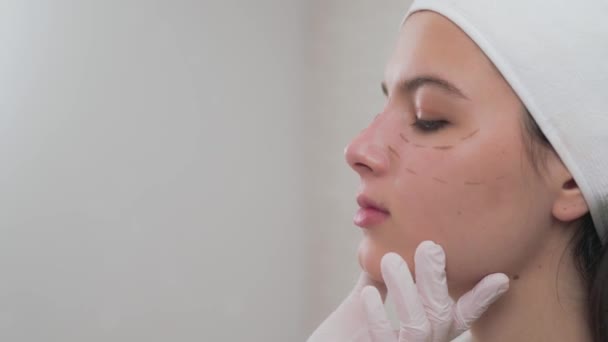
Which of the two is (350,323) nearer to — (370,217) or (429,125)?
(370,217)

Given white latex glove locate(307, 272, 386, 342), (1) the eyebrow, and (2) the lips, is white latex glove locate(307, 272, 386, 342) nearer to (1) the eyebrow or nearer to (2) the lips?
(2) the lips

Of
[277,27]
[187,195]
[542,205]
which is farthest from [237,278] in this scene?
[542,205]

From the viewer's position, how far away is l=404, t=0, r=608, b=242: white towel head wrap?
930 mm

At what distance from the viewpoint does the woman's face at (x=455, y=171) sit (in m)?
0.93

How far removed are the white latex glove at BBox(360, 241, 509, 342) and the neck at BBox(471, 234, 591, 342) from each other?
0.05m

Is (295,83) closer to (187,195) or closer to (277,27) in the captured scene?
(277,27)

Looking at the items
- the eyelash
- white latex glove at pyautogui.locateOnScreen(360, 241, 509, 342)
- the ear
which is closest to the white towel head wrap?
the ear

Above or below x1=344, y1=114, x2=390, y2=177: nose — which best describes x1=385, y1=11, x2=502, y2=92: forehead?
above

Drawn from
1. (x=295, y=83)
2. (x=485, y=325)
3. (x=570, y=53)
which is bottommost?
(x=485, y=325)

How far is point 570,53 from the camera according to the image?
0.93 meters

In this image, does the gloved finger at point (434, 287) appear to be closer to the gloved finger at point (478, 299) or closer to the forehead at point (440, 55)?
the gloved finger at point (478, 299)

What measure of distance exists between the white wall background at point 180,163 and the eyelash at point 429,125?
3.14ft

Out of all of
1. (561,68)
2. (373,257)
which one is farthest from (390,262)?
(561,68)

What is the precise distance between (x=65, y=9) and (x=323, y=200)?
1037mm
